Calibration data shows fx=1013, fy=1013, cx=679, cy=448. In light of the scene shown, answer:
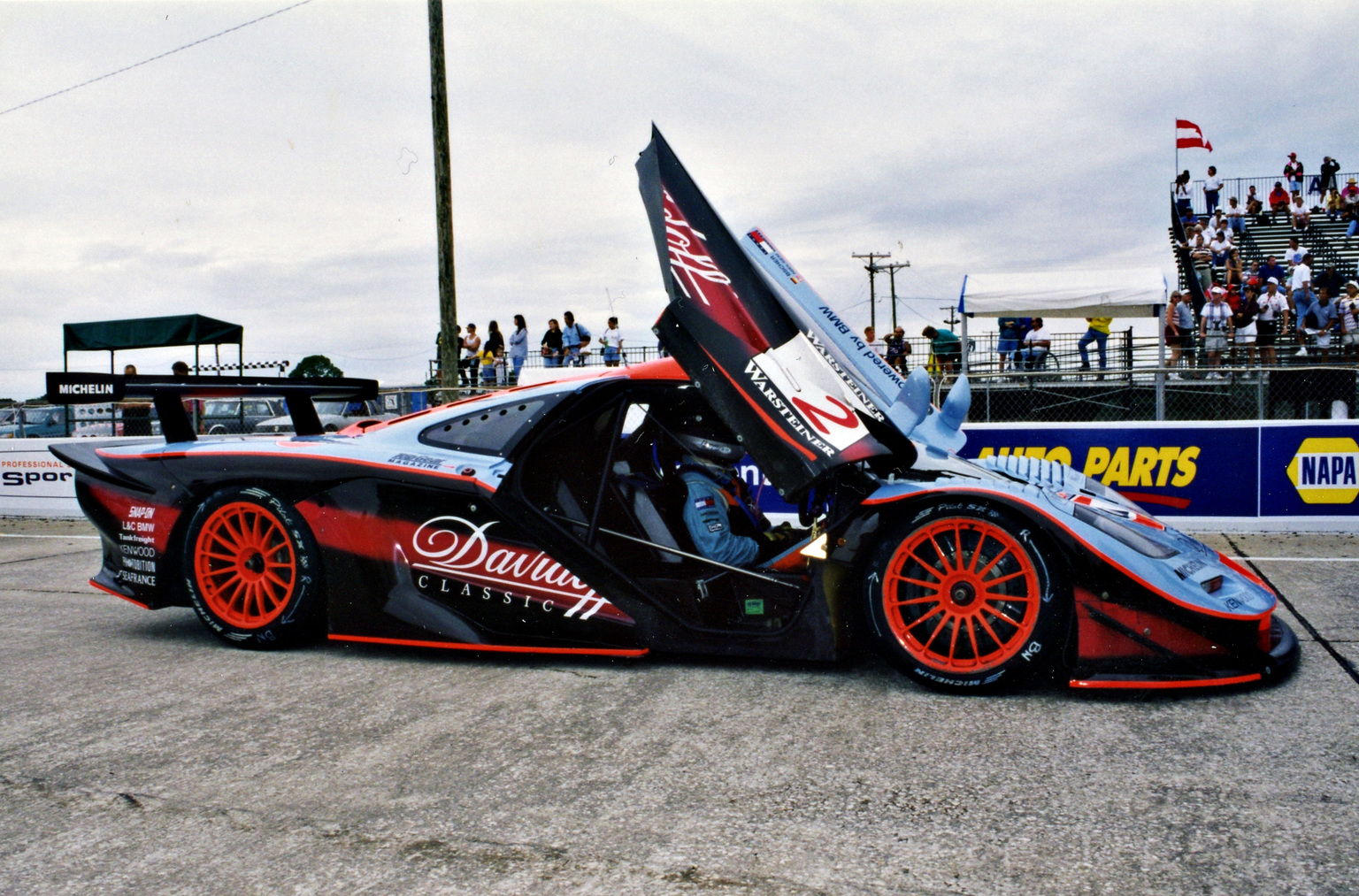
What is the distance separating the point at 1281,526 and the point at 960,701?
5.76 m

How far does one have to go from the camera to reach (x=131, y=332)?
52.5ft

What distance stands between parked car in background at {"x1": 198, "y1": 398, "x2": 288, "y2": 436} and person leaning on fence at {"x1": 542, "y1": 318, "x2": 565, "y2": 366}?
3.67 metres

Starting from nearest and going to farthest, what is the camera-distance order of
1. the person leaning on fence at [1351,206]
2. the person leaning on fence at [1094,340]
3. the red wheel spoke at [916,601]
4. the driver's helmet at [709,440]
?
the red wheel spoke at [916,601] → the driver's helmet at [709,440] → the person leaning on fence at [1094,340] → the person leaning on fence at [1351,206]

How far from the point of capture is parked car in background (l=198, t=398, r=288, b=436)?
13.4 metres

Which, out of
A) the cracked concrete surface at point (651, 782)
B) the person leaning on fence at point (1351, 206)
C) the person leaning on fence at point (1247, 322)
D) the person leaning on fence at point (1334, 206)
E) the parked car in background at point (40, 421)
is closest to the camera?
the cracked concrete surface at point (651, 782)

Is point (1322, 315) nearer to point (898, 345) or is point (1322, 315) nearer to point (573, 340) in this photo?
point (898, 345)

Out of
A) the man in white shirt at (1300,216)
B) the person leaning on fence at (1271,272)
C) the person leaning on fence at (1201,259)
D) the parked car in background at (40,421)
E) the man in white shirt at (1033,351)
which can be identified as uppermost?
A: the man in white shirt at (1300,216)

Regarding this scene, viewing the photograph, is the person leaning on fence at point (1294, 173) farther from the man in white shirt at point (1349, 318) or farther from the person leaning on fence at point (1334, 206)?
the man in white shirt at point (1349, 318)

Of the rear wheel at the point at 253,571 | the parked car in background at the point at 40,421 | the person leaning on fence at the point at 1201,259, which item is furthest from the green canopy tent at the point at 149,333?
the person leaning on fence at the point at 1201,259

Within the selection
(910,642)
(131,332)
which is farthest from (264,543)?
(131,332)

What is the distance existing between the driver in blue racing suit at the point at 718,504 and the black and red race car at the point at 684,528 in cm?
8

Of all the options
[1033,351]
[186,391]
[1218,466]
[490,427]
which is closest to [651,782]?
[490,427]

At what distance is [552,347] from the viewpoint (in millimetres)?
14883

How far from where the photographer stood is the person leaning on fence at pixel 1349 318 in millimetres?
11812
